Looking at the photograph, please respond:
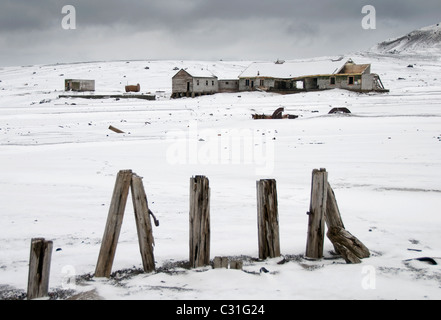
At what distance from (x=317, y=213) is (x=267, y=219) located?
0.60 m

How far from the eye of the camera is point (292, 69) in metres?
59.6

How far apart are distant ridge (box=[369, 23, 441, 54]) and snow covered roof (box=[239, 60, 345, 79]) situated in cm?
5799

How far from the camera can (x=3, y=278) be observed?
513 cm

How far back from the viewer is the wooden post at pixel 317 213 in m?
5.61

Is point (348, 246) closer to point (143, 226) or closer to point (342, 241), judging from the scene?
point (342, 241)

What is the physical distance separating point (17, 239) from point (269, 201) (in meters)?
3.41

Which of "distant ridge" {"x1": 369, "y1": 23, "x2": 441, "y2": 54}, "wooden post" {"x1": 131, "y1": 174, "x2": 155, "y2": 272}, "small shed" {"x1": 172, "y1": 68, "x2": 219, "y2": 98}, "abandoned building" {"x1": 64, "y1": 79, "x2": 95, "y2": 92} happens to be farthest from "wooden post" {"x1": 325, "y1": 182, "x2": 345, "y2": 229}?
"distant ridge" {"x1": 369, "y1": 23, "x2": 441, "y2": 54}

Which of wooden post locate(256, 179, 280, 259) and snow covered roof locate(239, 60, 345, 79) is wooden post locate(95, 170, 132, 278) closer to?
wooden post locate(256, 179, 280, 259)

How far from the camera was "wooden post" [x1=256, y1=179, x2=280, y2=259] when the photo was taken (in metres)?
5.52

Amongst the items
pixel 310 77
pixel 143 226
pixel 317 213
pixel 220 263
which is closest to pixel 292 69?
pixel 310 77

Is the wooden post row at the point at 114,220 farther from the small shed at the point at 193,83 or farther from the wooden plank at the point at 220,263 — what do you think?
the small shed at the point at 193,83
